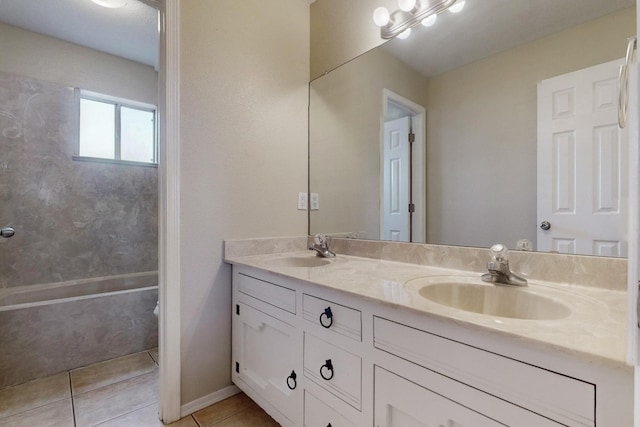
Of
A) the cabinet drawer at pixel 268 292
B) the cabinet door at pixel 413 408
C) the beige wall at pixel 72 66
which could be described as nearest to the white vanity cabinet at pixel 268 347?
the cabinet drawer at pixel 268 292

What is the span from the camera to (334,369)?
1.01 meters

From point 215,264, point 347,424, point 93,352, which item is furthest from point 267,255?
point 93,352

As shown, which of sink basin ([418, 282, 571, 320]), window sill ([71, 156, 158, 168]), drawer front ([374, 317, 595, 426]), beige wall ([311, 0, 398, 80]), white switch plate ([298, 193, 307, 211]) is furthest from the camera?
window sill ([71, 156, 158, 168])

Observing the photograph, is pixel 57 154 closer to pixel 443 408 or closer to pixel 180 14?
pixel 180 14

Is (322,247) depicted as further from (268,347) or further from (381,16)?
(381,16)

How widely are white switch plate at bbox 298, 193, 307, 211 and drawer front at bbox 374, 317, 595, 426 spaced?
47.8 inches

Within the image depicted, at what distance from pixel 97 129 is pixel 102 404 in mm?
2348

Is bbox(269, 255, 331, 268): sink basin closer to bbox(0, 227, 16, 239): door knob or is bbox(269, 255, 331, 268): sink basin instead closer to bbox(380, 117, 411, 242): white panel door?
bbox(380, 117, 411, 242): white panel door

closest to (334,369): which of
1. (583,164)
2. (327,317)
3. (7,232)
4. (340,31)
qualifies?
(327,317)

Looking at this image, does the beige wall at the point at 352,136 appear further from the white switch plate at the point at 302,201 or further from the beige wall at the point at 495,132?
the beige wall at the point at 495,132

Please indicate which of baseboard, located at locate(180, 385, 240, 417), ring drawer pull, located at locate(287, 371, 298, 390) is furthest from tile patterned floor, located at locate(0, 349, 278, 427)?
ring drawer pull, located at locate(287, 371, 298, 390)

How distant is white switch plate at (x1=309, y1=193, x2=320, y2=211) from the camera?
1.96m

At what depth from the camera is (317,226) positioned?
1.95 meters

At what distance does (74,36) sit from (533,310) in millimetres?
3601
